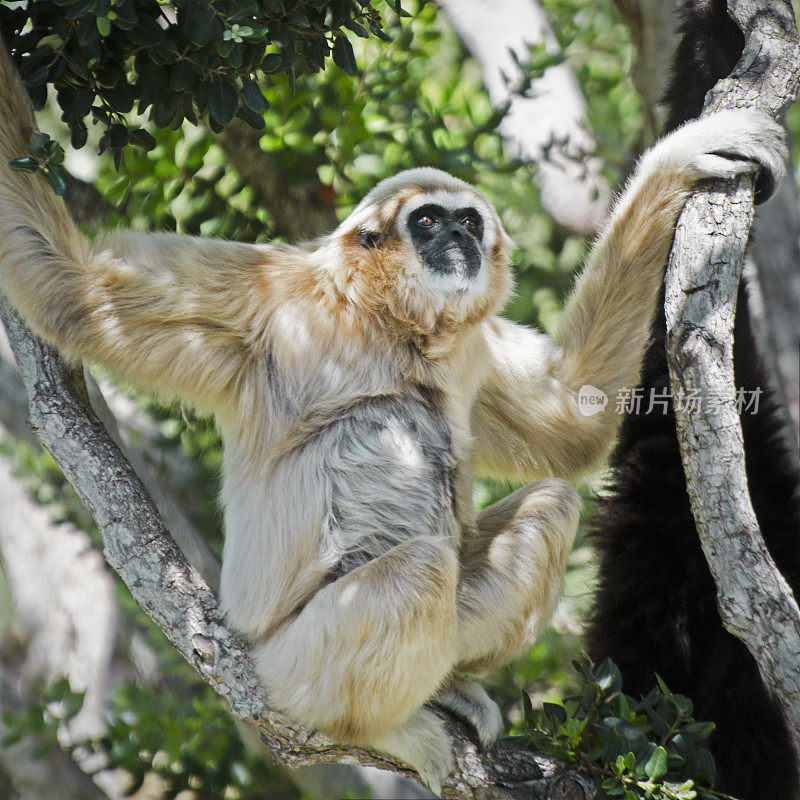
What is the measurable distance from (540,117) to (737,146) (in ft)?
9.29

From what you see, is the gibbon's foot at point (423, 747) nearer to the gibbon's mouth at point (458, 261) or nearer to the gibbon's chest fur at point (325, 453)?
the gibbon's chest fur at point (325, 453)

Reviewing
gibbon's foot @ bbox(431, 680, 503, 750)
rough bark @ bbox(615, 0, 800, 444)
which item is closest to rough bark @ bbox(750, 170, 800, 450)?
rough bark @ bbox(615, 0, 800, 444)

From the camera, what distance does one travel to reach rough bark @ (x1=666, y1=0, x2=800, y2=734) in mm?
3330

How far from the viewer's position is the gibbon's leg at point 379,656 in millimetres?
3561

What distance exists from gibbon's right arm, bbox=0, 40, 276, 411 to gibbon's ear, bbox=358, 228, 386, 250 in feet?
1.63

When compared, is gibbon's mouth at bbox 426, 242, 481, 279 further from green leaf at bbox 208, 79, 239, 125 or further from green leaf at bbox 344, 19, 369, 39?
green leaf at bbox 208, 79, 239, 125

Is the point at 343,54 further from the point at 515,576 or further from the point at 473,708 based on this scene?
the point at 473,708

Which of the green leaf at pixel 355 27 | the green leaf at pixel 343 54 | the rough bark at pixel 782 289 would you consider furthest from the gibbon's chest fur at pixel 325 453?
the rough bark at pixel 782 289

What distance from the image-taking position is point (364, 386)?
4180mm

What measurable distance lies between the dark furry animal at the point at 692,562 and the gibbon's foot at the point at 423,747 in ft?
5.02

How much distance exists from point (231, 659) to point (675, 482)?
2558mm

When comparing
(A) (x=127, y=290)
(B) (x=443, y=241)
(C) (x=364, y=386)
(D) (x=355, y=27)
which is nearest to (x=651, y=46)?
(B) (x=443, y=241)

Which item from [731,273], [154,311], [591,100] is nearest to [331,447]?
[154,311]

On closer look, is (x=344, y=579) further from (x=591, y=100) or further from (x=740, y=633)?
(x=591, y=100)
